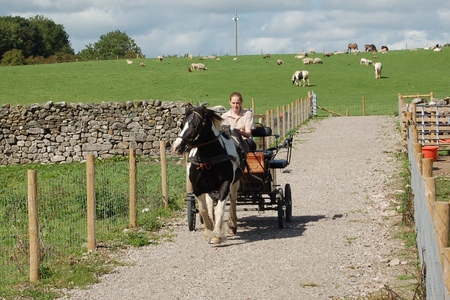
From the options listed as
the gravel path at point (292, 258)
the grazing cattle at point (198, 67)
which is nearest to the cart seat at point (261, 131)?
the gravel path at point (292, 258)

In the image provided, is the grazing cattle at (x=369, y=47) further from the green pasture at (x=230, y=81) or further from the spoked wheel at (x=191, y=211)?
the spoked wheel at (x=191, y=211)

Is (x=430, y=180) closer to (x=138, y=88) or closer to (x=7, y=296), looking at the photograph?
(x=7, y=296)

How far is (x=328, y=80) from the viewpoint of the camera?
217 ft

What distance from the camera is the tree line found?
353ft

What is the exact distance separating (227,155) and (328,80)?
54.9m

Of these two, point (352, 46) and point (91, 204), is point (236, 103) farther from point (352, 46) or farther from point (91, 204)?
point (352, 46)

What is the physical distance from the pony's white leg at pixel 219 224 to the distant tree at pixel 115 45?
132660mm

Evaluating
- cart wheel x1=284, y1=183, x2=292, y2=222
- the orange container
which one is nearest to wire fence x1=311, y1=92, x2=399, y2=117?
the orange container

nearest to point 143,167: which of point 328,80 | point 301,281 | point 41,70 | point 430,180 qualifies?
point 301,281

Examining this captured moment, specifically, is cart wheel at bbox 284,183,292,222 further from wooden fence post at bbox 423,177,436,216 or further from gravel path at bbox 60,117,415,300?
wooden fence post at bbox 423,177,436,216

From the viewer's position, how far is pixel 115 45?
150375mm

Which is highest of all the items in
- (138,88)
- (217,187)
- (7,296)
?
(138,88)

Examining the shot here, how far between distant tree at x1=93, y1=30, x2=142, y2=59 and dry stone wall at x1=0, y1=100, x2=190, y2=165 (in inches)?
4469

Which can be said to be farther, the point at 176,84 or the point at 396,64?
the point at 396,64
